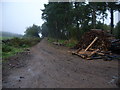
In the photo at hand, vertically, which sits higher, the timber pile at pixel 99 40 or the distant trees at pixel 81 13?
the distant trees at pixel 81 13

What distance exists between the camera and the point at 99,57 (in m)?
8.10

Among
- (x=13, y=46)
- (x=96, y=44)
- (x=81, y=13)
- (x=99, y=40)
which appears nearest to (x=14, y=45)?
(x=13, y=46)

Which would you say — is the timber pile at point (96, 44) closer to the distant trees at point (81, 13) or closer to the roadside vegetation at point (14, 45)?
the roadside vegetation at point (14, 45)

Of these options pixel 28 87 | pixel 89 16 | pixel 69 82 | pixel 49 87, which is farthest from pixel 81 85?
pixel 89 16

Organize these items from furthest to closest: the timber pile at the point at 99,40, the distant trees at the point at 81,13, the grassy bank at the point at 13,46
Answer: the distant trees at the point at 81,13 < the grassy bank at the point at 13,46 < the timber pile at the point at 99,40

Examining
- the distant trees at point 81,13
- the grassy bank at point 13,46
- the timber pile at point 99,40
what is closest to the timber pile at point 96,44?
the timber pile at point 99,40

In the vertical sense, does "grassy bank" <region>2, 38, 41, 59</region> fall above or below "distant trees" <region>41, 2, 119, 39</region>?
below

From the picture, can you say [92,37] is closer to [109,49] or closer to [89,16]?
[109,49]

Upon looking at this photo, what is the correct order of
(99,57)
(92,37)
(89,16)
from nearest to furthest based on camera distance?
(99,57) < (92,37) < (89,16)

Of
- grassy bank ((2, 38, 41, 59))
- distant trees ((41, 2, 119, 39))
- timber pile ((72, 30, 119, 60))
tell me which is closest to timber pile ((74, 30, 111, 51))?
timber pile ((72, 30, 119, 60))

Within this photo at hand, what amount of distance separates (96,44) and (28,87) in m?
8.12

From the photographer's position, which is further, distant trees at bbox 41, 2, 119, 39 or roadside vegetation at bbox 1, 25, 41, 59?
distant trees at bbox 41, 2, 119, 39

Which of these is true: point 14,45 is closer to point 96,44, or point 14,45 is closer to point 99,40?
point 96,44

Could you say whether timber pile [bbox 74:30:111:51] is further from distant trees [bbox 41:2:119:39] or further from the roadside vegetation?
the roadside vegetation
